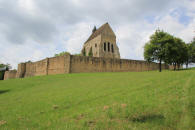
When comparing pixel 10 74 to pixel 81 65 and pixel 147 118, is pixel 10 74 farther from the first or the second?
pixel 147 118

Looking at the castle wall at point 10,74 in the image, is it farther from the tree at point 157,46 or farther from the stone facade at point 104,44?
the tree at point 157,46

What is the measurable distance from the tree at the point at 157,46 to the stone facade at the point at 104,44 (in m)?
19.1

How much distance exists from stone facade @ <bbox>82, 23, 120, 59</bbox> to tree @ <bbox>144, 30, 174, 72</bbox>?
1905 centimetres

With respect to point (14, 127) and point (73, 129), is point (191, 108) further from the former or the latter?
point (14, 127)

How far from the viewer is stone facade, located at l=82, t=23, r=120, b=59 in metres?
49.7

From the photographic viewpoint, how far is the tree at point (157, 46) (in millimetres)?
31547

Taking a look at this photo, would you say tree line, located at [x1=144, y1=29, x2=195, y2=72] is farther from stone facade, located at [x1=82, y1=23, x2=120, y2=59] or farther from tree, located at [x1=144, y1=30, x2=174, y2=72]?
stone facade, located at [x1=82, y1=23, x2=120, y2=59]

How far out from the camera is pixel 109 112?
534 cm

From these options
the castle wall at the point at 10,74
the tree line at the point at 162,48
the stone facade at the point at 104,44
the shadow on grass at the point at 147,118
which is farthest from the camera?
the castle wall at the point at 10,74

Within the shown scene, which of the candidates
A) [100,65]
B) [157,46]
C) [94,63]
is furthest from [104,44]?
[157,46]

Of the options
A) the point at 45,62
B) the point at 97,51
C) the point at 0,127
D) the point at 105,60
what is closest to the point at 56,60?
the point at 45,62

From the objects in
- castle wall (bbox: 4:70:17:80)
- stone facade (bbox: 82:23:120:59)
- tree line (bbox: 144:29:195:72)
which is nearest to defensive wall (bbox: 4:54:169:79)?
tree line (bbox: 144:29:195:72)

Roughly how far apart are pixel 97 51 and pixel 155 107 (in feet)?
147

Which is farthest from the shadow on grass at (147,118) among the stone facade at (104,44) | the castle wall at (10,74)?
the castle wall at (10,74)
